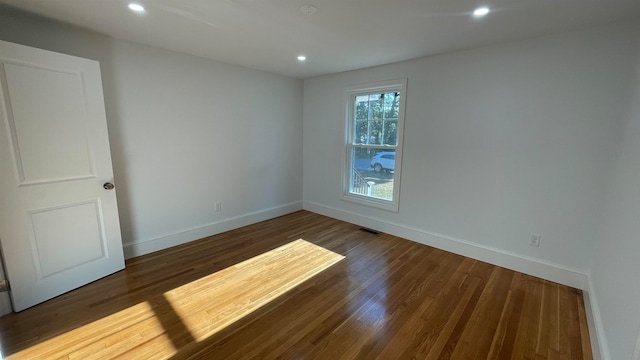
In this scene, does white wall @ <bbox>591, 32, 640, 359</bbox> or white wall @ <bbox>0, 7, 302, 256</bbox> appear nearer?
white wall @ <bbox>591, 32, 640, 359</bbox>

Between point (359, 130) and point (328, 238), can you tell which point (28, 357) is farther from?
point (359, 130)

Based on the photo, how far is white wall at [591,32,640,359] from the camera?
134cm

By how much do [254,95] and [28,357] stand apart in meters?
3.35

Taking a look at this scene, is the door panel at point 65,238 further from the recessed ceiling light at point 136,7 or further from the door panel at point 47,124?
the recessed ceiling light at point 136,7

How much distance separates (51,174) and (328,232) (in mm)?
2951

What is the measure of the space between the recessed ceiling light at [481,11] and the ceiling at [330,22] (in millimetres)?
41

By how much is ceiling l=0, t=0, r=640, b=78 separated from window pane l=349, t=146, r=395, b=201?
1408mm

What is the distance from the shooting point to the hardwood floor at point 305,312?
5.57 feet

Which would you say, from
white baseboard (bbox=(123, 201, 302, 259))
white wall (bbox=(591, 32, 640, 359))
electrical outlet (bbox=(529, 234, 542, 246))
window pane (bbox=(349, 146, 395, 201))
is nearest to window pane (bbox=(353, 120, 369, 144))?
window pane (bbox=(349, 146, 395, 201))

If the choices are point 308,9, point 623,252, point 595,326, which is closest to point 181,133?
point 308,9

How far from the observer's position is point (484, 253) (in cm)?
290

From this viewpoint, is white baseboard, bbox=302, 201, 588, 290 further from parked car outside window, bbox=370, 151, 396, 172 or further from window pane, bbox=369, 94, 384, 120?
window pane, bbox=369, 94, 384, 120

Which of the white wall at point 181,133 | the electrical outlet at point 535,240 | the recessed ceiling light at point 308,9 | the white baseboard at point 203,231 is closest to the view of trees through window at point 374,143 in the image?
the white wall at point 181,133

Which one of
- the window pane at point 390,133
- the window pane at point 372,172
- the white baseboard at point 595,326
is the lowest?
the white baseboard at point 595,326
